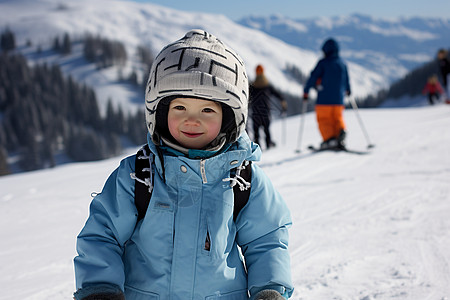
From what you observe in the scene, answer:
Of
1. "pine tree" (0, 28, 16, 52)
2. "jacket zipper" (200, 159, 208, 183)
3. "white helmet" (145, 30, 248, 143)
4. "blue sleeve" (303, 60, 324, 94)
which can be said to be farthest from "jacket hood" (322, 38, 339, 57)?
"pine tree" (0, 28, 16, 52)

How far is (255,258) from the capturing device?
1.67m

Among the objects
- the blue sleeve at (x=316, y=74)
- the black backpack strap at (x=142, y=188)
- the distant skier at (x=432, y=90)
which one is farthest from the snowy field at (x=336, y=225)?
the distant skier at (x=432, y=90)

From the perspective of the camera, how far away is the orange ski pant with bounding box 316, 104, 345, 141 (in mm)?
7328

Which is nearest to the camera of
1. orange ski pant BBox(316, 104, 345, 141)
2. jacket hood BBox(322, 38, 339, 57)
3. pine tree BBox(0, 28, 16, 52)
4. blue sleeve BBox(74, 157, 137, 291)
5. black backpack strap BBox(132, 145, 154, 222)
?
blue sleeve BBox(74, 157, 137, 291)

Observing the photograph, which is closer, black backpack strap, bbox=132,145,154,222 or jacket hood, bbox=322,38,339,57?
black backpack strap, bbox=132,145,154,222

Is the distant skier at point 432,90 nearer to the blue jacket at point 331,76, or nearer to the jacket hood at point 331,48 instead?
the blue jacket at point 331,76

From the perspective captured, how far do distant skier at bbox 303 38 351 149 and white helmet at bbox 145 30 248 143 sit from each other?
5.75 m

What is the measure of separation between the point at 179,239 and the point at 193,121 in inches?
19.5

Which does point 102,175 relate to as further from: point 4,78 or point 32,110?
point 4,78

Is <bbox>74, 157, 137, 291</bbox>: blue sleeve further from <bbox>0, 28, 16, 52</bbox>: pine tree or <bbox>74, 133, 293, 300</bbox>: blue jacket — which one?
<bbox>0, 28, 16, 52</bbox>: pine tree

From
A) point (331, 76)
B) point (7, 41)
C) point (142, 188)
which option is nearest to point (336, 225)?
point (142, 188)

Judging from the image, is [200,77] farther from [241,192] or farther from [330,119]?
[330,119]

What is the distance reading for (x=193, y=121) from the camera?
5.36 ft

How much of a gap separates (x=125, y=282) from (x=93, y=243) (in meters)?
0.24
